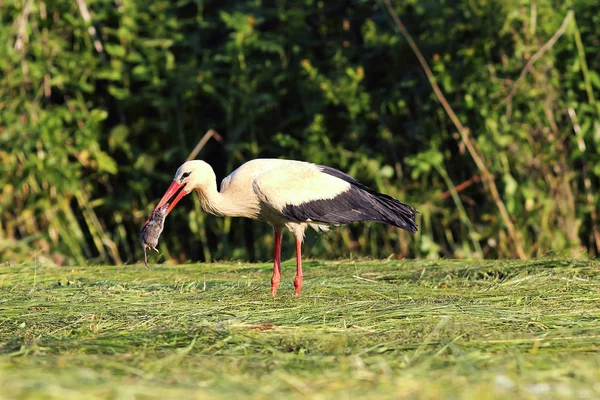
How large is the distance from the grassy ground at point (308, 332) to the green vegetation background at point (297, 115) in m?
1.99

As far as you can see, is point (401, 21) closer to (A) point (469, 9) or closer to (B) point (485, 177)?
(A) point (469, 9)

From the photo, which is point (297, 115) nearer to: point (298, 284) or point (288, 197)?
point (288, 197)

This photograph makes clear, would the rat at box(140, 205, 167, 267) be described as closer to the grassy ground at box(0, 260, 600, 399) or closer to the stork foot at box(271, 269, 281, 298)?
the grassy ground at box(0, 260, 600, 399)

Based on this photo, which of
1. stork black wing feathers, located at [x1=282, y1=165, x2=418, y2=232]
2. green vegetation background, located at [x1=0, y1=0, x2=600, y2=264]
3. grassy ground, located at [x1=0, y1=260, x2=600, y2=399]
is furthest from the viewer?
green vegetation background, located at [x1=0, y1=0, x2=600, y2=264]

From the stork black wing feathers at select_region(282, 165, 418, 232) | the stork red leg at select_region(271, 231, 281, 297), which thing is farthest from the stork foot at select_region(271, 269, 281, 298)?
the stork black wing feathers at select_region(282, 165, 418, 232)

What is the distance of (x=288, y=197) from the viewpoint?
626 centimetres

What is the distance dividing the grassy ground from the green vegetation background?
1994 millimetres

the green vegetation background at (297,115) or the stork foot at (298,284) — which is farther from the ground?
the green vegetation background at (297,115)

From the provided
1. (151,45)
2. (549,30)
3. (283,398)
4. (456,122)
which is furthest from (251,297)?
(151,45)

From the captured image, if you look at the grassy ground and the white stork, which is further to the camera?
the white stork

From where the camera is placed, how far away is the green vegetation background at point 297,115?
27.2 feet

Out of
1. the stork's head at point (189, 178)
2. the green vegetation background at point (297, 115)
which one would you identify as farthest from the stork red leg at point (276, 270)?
the green vegetation background at point (297, 115)

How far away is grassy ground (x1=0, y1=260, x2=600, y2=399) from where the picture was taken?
3.04 metres

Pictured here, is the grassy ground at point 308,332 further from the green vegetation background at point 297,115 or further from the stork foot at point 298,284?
the green vegetation background at point 297,115
